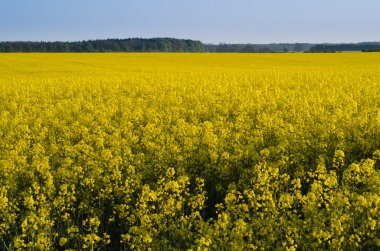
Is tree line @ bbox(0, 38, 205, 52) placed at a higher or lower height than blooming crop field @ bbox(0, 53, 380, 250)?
lower

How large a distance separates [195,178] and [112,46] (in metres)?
95.2

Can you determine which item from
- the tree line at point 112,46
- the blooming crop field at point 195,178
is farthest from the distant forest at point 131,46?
the blooming crop field at point 195,178

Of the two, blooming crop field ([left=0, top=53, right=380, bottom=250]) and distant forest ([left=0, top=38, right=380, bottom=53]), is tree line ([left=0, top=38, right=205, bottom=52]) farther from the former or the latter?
blooming crop field ([left=0, top=53, right=380, bottom=250])

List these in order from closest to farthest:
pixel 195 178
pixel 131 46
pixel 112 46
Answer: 1. pixel 195 178
2. pixel 112 46
3. pixel 131 46

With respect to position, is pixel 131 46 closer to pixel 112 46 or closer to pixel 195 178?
pixel 112 46

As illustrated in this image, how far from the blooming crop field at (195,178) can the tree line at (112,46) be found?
260 feet

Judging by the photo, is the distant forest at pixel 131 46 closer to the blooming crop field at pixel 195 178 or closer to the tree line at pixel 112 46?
the tree line at pixel 112 46

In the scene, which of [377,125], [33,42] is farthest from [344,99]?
[33,42]

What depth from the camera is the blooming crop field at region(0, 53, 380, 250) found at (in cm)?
480

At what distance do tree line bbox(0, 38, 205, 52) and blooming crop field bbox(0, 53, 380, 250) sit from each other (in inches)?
3121

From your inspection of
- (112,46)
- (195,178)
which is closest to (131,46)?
(112,46)

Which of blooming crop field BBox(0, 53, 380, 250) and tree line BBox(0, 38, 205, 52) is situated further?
tree line BBox(0, 38, 205, 52)

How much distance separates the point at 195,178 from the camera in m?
7.52

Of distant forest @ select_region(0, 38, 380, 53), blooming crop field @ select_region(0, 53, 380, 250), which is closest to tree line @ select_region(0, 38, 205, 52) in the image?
distant forest @ select_region(0, 38, 380, 53)
